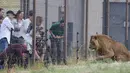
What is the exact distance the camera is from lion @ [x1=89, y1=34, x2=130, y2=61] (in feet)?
54.3

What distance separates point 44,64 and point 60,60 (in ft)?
4.63

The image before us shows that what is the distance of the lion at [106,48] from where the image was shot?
16547 mm

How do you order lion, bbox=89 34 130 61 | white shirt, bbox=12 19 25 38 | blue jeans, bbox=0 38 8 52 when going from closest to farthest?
1. blue jeans, bbox=0 38 8 52
2. white shirt, bbox=12 19 25 38
3. lion, bbox=89 34 130 61

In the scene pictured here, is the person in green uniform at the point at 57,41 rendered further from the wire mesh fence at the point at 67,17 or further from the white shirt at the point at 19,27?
the white shirt at the point at 19,27

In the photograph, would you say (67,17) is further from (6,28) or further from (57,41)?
(6,28)

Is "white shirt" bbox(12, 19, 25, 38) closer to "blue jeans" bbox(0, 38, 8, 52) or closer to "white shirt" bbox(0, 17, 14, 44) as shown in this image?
"white shirt" bbox(0, 17, 14, 44)

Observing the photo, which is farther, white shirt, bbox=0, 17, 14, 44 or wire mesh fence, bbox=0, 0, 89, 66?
wire mesh fence, bbox=0, 0, 89, 66

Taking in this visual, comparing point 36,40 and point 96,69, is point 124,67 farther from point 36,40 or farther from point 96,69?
point 36,40

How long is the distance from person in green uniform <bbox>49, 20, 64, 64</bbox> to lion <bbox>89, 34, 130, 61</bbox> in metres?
1.00

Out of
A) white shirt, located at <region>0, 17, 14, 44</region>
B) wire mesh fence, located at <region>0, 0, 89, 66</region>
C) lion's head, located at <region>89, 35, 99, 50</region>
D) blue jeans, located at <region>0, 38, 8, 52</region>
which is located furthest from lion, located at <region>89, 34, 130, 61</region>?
blue jeans, located at <region>0, 38, 8, 52</region>

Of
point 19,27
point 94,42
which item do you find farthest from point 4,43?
point 94,42

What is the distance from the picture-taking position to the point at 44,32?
1605cm

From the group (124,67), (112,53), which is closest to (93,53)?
(112,53)

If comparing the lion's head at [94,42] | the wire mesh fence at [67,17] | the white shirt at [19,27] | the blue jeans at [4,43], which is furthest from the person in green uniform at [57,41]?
the blue jeans at [4,43]
